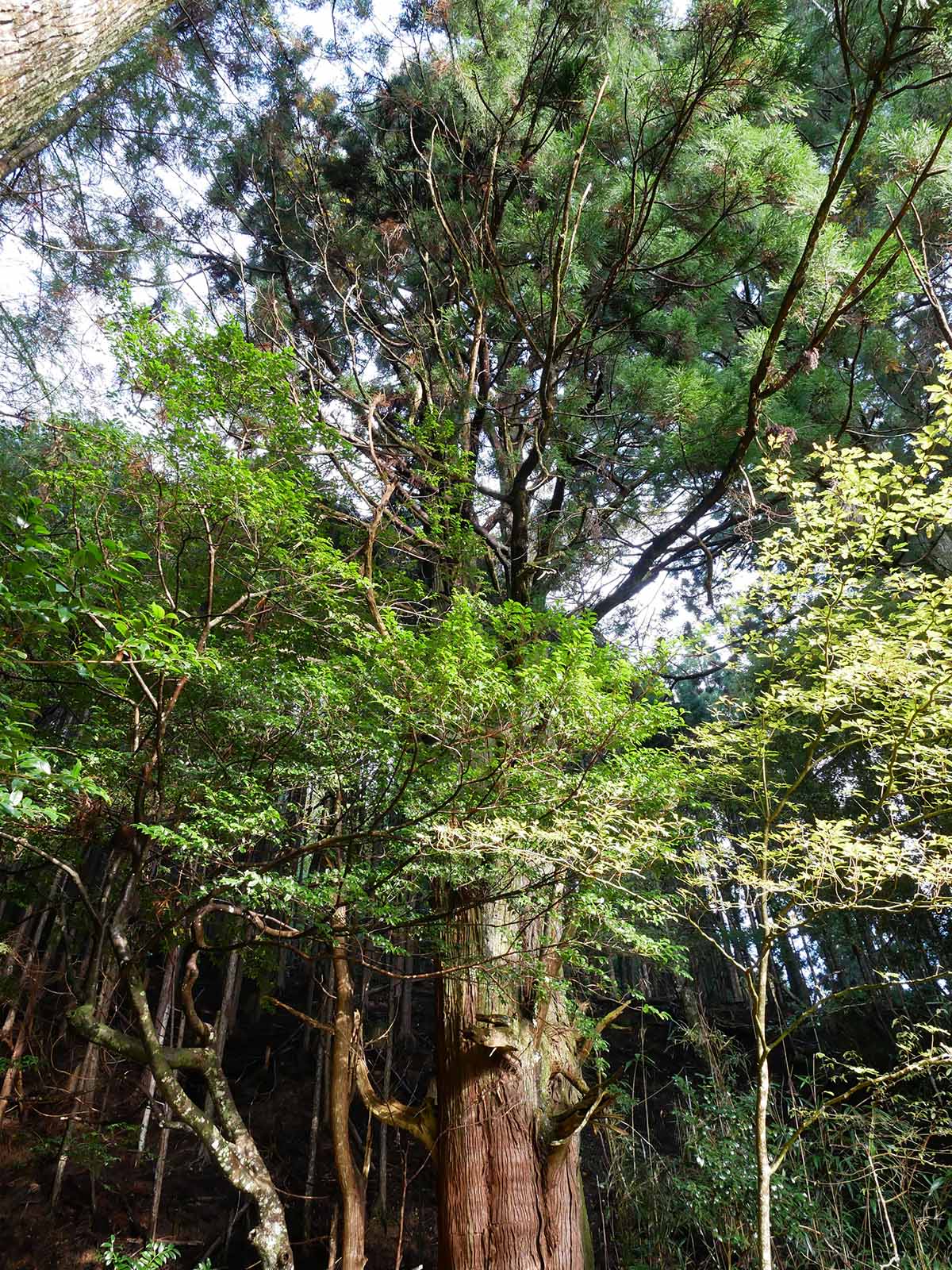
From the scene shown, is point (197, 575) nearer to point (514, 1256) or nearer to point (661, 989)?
point (514, 1256)

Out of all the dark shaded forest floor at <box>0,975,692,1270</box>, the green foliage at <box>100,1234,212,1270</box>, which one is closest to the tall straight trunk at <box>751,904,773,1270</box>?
the dark shaded forest floor at <box>0,975,692,1270</box>

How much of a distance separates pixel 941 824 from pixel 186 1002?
4.73m

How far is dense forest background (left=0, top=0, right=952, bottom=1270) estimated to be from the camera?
234 cm

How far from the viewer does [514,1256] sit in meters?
2.63

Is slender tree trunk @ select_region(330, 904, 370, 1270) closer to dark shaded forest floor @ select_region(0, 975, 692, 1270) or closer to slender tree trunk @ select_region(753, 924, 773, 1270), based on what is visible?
dark shaded forest floor @ select_region(0, 975, 692, 1270)

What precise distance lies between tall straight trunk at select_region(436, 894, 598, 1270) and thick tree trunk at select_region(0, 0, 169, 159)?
2.73 metres

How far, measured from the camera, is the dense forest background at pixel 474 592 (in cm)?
234

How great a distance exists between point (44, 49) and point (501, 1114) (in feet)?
12.6

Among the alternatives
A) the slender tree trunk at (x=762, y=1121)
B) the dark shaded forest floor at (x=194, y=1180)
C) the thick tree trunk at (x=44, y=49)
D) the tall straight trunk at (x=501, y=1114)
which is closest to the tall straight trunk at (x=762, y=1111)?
the slender tree trunk at (x=762, y=1121)

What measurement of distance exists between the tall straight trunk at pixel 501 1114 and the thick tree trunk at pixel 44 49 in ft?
8.97

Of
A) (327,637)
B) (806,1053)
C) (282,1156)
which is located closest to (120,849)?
(327,637)

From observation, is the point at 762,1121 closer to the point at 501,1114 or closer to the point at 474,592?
the point at 501,1114

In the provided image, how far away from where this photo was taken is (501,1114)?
2.88 metres

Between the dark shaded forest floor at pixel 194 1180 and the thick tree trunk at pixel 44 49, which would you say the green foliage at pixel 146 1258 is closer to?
the dark shaded forest floor at pixel 194 1180
